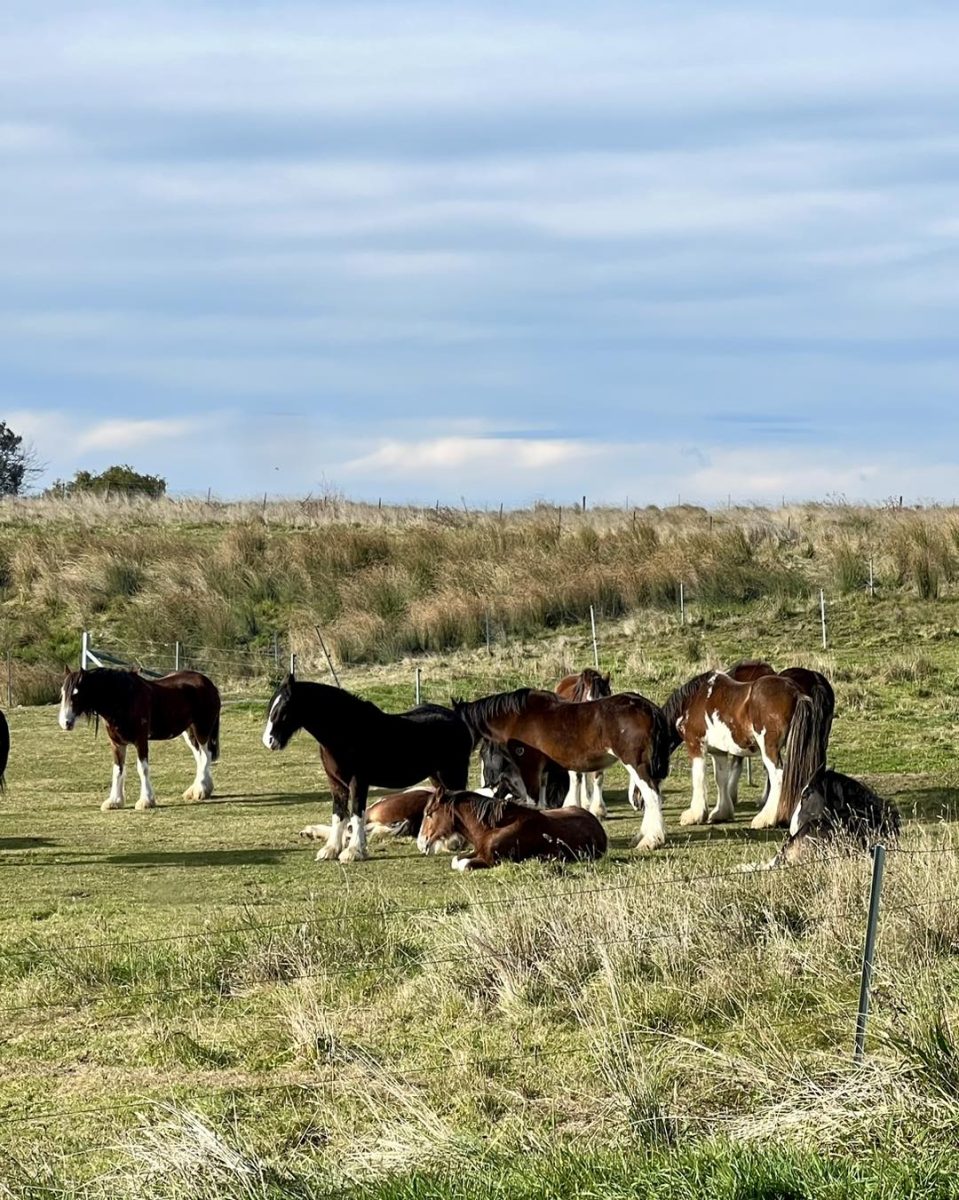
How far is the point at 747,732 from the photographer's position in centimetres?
1475

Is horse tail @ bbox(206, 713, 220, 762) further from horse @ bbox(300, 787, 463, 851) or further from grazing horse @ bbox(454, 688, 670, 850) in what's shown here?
Result: grazing horse @ bbox(454, 688, 670, 850)

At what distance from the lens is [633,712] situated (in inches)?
556

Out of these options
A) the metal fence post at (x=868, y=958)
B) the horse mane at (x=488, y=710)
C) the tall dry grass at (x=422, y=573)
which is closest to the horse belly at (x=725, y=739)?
the horse mane at (x=488, y=710)

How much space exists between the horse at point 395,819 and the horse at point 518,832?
1647 millimetres

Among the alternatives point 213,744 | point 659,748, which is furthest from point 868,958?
point 213,744

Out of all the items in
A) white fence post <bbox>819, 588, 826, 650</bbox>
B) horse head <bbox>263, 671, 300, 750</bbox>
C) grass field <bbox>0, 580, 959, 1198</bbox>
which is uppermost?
white fence post <bbox>819, 588, 826, 650</bbox>

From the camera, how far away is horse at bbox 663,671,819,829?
1352 centimetres

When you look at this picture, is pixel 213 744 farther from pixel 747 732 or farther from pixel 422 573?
pixel 422 573

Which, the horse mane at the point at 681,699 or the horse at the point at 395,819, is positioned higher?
the horse mane at the point at 681,699

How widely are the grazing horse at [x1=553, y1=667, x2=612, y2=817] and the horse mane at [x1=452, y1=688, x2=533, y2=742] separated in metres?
0.53

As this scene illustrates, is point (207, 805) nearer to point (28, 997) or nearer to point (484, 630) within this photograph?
point (28, 997)

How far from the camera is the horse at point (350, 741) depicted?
1405cm

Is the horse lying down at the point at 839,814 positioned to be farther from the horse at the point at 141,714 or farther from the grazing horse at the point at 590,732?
the horse at the point at 141,714

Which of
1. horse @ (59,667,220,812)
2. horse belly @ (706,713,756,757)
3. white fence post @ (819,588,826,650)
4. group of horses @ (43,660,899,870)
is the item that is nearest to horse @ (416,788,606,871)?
group of horses @ (43,660,899,870)
